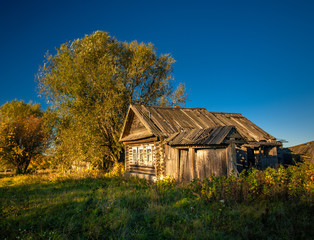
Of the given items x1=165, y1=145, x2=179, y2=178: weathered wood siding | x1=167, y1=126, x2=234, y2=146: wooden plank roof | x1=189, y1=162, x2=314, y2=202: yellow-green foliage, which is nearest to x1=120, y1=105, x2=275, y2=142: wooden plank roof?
x1=165, y1=145, x2=179, y2=178: weathered wood siding

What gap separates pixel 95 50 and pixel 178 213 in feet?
66.8

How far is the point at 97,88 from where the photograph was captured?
20.0m

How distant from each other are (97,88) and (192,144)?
12863mm

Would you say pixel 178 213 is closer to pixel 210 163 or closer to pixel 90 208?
pixel 90 208

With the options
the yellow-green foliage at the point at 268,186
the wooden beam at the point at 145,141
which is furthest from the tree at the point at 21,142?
the yellow-green foliage at the point at 268,186

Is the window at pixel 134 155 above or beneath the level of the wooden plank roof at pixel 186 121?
beneath

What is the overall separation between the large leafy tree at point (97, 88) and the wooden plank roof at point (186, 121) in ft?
11.1

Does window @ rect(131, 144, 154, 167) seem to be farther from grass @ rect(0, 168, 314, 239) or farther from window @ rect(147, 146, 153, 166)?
grass @ rect(0, 168, 314, 239)

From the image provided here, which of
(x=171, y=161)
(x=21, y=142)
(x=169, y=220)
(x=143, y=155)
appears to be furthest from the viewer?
(x=21, y=142)

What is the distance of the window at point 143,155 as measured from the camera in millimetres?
15416

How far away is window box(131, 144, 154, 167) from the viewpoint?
1542 centimetres

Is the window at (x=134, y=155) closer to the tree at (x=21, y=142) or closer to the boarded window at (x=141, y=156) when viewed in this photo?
the boarded window at (x=141, y=156)

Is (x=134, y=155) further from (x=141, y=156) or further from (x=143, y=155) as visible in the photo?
(x=143, y=155)

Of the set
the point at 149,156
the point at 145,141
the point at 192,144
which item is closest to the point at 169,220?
the point at 192,144
